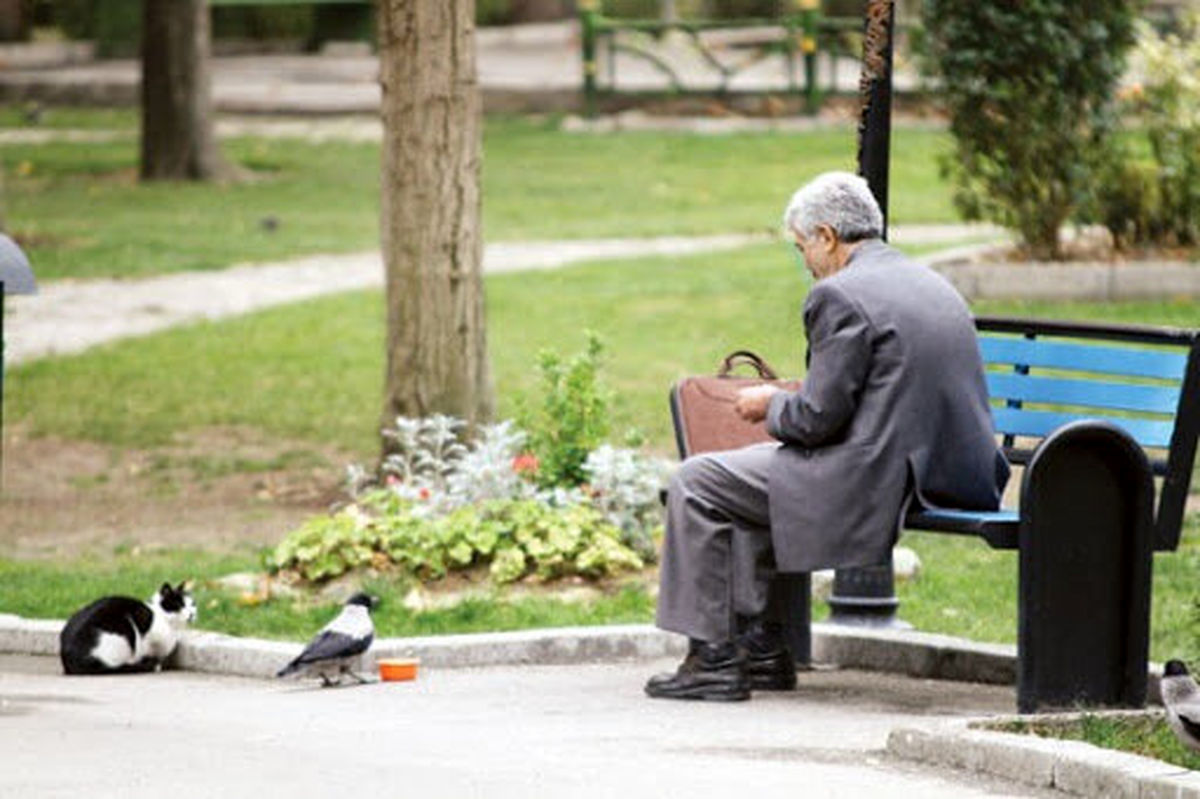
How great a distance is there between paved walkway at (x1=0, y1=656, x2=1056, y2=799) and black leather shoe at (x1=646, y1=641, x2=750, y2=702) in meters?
0.06

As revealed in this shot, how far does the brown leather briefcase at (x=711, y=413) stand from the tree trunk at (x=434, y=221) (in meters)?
3.77

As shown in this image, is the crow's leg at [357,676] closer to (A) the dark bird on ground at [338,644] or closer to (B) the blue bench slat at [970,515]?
(A) the dark bird on ground at [338,644]

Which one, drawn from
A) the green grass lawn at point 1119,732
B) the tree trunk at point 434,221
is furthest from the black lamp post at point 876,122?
the tree trunk at point 434,221

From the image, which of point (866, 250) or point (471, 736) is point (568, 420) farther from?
point (471, 736)

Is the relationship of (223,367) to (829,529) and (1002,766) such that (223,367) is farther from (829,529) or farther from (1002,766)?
(1002,766)

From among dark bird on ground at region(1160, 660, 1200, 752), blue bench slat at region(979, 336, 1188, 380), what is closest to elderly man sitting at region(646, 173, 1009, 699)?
blue bench slat at region(979, 336, 1188, 380)

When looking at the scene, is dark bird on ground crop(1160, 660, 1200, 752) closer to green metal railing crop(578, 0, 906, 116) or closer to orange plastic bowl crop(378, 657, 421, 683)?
orange plastic bowl crop(378, 657, 421, 683)

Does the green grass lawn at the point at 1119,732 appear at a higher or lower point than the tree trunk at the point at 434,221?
lower

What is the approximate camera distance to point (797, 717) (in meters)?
8.41

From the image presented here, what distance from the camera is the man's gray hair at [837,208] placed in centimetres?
849

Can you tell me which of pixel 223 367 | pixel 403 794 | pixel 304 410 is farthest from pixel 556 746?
pixel 223 367

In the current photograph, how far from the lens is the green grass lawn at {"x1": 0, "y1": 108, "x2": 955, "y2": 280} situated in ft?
75.6

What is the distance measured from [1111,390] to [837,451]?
1.27 meters

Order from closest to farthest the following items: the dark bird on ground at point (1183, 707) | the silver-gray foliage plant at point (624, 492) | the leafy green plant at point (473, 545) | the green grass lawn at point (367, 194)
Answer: the dark bird on ground at point (1183, 707) < the leafy green plant at point (473, 545) < the silver-gray foliage plant at point (624, 492) < the green grass lawn at point (367, 194)
